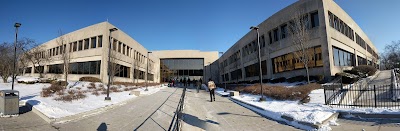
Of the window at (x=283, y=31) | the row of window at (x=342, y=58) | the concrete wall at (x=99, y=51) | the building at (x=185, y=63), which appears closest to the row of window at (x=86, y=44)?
the concrete wall at (x=99, y=51)

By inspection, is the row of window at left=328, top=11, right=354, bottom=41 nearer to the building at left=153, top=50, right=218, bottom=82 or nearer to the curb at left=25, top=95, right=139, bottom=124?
the curb at left=25, top=95, right=139, bottom=124

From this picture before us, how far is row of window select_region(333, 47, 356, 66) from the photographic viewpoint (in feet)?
78.1

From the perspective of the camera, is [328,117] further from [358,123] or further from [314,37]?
[314,37]

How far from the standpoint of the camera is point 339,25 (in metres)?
27.1

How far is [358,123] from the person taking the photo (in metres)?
8.21

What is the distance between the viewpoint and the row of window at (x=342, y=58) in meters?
23.8

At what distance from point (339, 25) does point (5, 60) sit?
41205 mm

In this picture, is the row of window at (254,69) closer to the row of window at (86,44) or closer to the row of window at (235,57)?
the row of window at (235,57)

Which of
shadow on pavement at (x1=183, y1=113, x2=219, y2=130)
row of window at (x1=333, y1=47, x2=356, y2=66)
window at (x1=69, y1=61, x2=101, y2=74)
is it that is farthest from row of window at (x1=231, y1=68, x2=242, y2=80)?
shadow on pavement at (x1=183, y1=113, x2=219, y2=130)

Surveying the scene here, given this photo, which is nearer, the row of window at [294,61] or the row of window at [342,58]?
the row of window at [294,61]

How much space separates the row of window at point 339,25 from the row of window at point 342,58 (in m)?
2.64

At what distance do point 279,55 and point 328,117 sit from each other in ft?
68.1

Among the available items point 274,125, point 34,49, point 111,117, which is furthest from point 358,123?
point 34,49

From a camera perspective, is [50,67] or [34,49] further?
[50,67]
